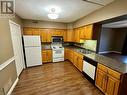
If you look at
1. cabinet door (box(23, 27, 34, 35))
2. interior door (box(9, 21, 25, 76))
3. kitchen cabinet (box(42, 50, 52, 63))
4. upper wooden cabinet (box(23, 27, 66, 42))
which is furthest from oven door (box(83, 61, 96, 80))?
cabinet door (box(23, 27, 34, 35))

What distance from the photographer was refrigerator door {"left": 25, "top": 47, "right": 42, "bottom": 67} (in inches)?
161

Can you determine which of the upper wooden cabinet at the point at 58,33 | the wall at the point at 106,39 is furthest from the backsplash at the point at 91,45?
the wall at the point at 106,39

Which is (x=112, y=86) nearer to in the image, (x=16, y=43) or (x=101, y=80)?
(x=101, y=80)

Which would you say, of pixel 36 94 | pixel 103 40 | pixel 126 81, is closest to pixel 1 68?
pixel 36 94

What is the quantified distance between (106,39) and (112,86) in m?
6.50

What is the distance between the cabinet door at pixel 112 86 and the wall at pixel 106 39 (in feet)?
19.8

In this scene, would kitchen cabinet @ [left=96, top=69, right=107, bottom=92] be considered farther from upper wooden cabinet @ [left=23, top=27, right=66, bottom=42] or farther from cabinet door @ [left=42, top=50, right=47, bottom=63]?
upper wooden cabinet @ [left=23, top=27, right=66, bottom=42]

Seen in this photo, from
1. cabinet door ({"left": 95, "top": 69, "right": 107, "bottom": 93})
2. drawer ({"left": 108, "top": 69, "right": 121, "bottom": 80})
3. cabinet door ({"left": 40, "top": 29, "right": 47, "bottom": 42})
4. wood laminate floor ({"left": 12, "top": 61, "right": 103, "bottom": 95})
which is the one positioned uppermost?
cabinet door ({"left": 40, "top": 29, "right": 47, "bottom": 42})

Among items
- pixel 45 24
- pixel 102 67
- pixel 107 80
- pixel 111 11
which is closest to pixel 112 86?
pixel 107 80

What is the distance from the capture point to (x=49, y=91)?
237 centimetres

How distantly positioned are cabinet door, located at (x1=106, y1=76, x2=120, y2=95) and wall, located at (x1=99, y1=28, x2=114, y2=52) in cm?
602

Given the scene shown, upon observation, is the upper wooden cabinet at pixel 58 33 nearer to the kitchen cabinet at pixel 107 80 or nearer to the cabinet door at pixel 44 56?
the cabinet door at pixel 44 56

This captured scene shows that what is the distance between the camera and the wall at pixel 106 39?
7.38 m

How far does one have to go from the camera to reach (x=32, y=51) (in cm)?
417
